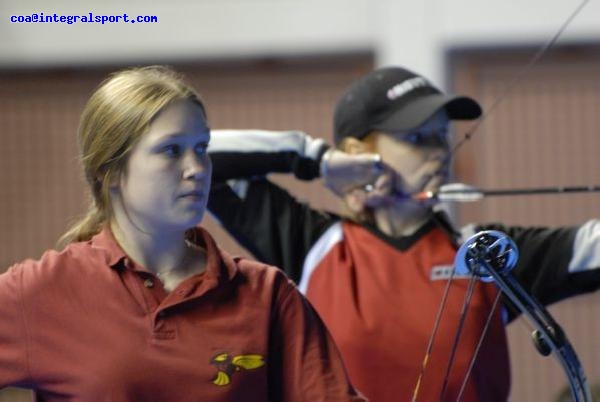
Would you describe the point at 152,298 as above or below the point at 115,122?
below

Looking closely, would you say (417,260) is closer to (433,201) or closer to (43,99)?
(433,201)

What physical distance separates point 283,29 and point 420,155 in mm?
1659

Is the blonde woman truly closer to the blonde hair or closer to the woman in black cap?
the blonde hair

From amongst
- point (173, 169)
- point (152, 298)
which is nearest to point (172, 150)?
point (173, 169)

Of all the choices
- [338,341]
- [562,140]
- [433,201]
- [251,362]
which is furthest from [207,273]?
[562,140]

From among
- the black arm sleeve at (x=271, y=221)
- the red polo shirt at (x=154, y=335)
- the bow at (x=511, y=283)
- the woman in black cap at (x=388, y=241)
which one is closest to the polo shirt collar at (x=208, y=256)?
the red polo shirt at (x=154, y=335)

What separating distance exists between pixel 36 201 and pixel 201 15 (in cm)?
66

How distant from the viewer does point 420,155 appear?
175 centimetres

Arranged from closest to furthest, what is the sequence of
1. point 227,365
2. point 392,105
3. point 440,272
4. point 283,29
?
point 227,365
point 440,272
point 392,105
point 283,29

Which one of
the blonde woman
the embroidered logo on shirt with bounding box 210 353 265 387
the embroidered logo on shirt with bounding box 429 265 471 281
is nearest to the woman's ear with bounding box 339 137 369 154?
the embroidered logo on shirt with bounding box 429 265 471 281

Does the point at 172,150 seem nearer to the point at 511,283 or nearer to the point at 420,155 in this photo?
the point at 511,283

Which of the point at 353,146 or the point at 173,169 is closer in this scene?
the point at 173,169

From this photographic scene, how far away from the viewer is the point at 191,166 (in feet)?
4.15

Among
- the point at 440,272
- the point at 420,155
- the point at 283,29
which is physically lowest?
the point at 440,272
